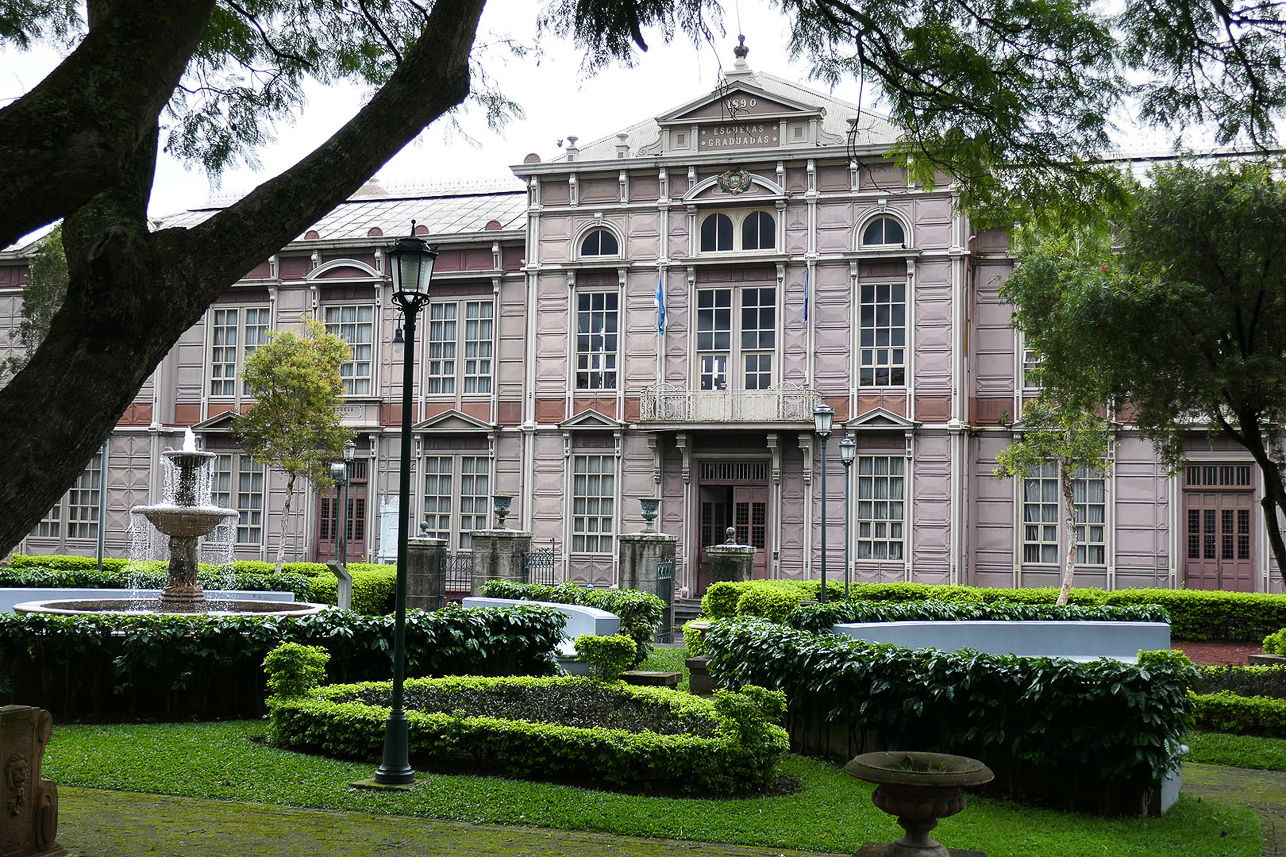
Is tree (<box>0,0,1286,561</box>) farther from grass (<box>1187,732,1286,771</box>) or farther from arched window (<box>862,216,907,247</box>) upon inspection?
arched window (<box>862,216,907,247</box>)

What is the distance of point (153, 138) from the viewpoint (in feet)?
16.5

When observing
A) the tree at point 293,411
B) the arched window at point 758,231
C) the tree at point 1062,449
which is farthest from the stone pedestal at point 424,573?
the tree at point 1062,449

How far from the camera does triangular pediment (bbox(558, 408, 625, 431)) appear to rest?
2609 centimetres

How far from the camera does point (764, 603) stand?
1647cm

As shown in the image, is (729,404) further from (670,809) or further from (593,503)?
(670,809)

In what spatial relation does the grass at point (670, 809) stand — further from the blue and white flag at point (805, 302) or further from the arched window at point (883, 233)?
the arched window at point (883, 233)

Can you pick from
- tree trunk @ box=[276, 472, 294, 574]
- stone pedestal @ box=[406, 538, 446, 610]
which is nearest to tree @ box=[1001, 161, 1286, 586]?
stone pedestal @ box=[406, 538, 446, 610]

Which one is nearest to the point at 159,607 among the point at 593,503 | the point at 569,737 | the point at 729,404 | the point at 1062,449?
the point at 569,737

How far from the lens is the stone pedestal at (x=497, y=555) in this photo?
22.4 meters

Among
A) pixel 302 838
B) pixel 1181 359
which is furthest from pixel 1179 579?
pixel 302 838

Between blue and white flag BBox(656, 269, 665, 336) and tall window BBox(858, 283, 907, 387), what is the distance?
434cm

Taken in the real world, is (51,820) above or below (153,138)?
below

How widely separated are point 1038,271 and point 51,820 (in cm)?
1714

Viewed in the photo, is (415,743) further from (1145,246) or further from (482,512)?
(482,512)
